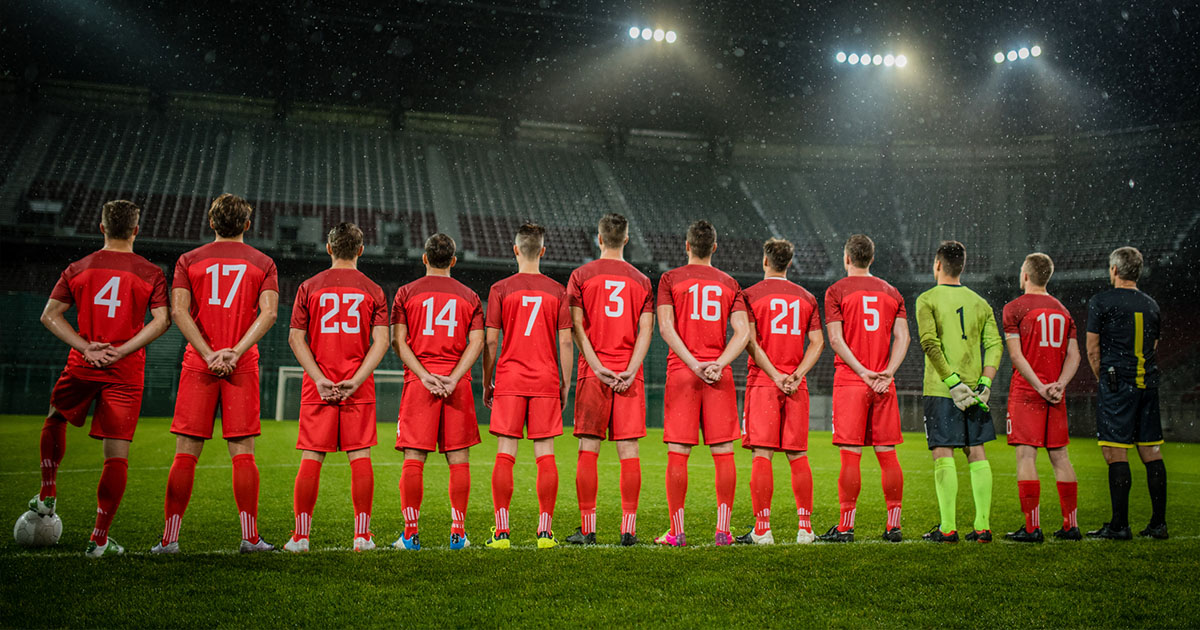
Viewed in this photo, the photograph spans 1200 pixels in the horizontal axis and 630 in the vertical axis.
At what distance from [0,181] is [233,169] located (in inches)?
235

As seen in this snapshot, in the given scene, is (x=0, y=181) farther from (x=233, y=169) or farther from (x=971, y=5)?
(x=971, y=5)

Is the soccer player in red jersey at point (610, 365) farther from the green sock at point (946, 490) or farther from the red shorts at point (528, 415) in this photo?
the green sock at point (946, 490)

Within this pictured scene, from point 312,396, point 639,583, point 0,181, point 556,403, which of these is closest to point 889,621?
point 639,583

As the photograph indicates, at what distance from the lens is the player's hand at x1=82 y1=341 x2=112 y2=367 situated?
457cm

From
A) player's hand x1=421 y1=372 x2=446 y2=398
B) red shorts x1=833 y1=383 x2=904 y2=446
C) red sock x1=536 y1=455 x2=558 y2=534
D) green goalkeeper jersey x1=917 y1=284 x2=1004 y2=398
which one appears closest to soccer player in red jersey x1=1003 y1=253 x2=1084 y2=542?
green goalkeeper jersey x1=917 y1=284 x2=1004 y2=398

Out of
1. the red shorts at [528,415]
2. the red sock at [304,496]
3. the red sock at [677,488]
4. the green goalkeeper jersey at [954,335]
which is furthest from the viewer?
the green goalkeeper jersey at [954,335]

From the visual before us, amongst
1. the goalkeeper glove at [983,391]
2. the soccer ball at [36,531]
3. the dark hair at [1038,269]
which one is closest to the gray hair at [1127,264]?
the dark hair at [1038,269]

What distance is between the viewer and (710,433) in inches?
207

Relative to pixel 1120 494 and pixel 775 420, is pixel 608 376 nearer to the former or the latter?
pixel 775 420

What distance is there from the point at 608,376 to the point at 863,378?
1.78 metres

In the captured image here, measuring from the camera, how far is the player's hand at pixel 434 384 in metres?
4.91

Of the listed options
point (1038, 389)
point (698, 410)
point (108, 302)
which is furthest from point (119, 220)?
point (1038, 389)

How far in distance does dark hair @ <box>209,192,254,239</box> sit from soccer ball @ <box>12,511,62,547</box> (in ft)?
6.89

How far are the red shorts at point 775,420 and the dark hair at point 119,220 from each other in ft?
13.1
